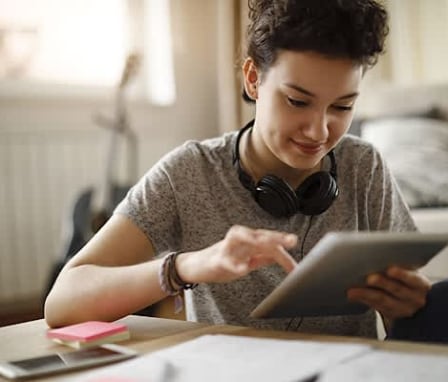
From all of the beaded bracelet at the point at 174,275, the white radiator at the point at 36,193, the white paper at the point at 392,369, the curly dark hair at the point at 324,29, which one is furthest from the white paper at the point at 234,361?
the white radiator at the point at 36,193

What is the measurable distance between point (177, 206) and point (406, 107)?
6.12 feet

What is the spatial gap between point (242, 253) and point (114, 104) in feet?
8.44

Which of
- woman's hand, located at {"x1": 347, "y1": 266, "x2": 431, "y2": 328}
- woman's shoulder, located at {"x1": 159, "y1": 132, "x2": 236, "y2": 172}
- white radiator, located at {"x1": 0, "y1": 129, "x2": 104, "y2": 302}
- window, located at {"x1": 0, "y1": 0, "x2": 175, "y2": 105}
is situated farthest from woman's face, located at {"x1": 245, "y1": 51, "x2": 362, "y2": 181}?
window, located at {"x1": 0, "y1": 0, "x2": 175, "y2": 105}

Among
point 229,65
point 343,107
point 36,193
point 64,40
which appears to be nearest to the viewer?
→ point 343,107

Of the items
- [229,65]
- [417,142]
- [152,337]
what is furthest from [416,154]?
[152,337]

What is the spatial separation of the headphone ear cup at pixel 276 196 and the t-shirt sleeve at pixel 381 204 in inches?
7.0

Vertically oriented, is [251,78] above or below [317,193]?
above

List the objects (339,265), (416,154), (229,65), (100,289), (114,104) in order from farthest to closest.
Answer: (229,65), (114,104), (416,154), (100,289), (339,265)

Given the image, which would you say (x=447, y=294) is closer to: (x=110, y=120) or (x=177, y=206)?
(x=177, y=206)

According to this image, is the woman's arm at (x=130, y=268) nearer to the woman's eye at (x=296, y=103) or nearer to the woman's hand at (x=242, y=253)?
the woman's hand at (x=242, y=253)

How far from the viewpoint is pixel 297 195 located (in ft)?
3.84

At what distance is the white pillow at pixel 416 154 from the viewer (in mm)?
2445

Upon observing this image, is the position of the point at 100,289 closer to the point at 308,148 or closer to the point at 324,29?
the point at 308,148

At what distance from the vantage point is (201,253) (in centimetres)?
90
